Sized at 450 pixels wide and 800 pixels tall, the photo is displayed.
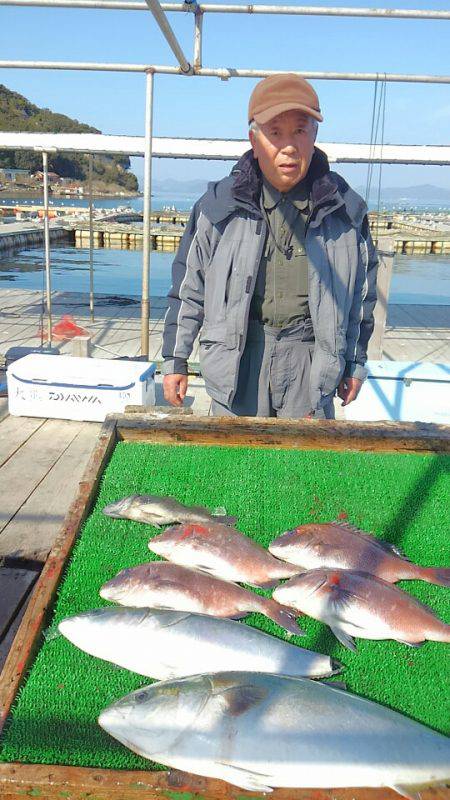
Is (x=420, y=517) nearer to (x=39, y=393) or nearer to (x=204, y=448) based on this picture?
(x=204, y=448)

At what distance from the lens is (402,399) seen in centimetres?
505

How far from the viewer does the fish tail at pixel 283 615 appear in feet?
5.47

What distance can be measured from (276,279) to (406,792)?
2.26 m

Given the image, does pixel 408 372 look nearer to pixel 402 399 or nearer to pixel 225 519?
pixel 402 399

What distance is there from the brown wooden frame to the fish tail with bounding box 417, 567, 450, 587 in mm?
787

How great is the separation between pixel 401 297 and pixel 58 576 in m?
15.6

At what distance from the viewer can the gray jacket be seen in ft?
9.34

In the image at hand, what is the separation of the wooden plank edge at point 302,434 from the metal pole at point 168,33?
7.24 feet

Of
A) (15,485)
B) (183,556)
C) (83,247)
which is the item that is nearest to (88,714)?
(183,556)

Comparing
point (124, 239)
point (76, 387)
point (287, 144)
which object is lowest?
point (76, 387)

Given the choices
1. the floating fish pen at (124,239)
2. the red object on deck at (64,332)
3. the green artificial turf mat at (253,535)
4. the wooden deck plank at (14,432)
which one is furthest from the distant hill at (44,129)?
the green artificial turf mat at (253,535)

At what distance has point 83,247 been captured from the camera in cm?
3134

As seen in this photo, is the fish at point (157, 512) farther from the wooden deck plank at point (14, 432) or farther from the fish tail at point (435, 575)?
the wooden deck plank at point (14, 432)

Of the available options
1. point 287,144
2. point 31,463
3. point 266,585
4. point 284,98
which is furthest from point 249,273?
point 31,463
